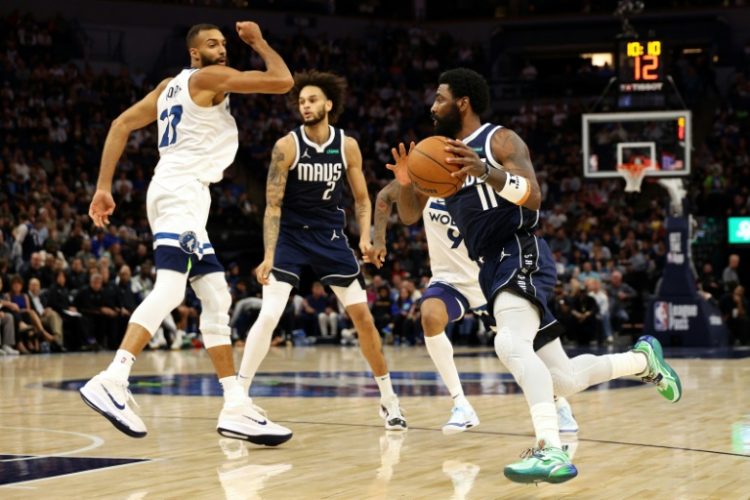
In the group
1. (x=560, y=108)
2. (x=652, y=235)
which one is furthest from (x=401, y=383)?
(x=560, y=108)

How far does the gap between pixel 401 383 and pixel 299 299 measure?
9.48 metres

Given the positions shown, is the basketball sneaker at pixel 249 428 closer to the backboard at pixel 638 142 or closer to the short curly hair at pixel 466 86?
the short curly hair at pixel 466 86

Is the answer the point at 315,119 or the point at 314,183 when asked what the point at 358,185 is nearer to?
the point at 314,183

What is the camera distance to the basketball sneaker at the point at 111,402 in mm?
6121

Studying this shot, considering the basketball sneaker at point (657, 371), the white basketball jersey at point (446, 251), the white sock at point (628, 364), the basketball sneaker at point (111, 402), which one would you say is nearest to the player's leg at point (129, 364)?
the basketball sneaker at point (111, 402)

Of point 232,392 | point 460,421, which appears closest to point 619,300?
point 460,421

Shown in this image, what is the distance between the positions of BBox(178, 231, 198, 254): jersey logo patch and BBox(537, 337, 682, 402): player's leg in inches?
75.9

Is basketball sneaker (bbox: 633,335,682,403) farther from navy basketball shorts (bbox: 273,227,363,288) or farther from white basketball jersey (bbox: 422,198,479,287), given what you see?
navy basketball shorts (bbox: 273,227,363,288)

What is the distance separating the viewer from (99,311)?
18.2 metres

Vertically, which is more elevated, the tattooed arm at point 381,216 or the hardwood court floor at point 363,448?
the tattooed arm at point 381,216

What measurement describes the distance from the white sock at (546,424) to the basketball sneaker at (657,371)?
1.37 meters

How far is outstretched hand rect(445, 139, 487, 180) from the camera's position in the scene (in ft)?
17.5

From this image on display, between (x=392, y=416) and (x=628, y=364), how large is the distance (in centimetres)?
177

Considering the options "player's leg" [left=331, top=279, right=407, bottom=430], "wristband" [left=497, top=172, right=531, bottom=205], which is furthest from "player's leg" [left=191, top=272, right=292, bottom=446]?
"wristband" [left=497, top=172, right=531, bottom=205]
